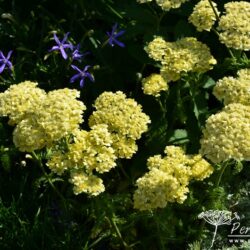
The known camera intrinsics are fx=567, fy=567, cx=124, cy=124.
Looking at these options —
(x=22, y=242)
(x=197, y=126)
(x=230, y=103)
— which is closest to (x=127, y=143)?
(x=230, y=103)

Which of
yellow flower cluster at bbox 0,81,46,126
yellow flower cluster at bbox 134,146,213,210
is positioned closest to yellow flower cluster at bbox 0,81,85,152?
yellow flower cluster at bbox 0,81,46,126

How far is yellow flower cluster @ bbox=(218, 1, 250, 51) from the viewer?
2.83 m

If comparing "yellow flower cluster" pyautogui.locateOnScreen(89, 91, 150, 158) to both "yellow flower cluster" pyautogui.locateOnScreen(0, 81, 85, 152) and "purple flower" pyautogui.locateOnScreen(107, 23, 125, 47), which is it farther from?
"purple flower" pyautogui.locateOnScreen(107, 23, 125, 47)

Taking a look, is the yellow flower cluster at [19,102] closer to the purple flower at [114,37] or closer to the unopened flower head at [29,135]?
the unopened flower head at [29,135]

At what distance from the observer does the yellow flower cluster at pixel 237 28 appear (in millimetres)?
2828

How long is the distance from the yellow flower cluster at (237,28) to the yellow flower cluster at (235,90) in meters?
0.21

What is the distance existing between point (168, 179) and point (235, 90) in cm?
54

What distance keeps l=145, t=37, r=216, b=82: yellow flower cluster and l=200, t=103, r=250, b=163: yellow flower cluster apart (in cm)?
50

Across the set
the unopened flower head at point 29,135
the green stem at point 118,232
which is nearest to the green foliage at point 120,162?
the green stem at point 118,232

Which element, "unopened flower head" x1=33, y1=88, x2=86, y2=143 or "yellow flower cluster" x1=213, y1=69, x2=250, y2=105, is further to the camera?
"yellow flower cluster" x1=213, y1=69, x2=250, y2=105

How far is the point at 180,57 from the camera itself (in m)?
2.85

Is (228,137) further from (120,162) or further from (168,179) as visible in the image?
(120,162)

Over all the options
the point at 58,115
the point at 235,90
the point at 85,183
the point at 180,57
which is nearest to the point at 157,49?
the point at 180,57

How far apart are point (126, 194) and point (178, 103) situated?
0.58m
